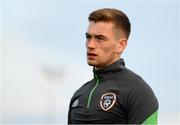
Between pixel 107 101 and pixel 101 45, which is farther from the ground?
pixel 101 45

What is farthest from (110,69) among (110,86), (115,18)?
(115,18)

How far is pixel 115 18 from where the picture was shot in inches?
159

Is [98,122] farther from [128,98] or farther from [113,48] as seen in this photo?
[113,48]

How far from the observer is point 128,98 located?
3.79 meters

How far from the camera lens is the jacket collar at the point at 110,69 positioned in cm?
400

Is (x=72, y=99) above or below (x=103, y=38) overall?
below

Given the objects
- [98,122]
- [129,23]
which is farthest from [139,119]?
[129,23]

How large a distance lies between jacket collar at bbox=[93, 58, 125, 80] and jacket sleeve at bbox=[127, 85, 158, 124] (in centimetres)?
29

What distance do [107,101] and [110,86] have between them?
16 centimetres

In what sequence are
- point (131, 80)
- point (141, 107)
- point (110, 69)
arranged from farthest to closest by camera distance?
1. point (110, 69)
2. point (131, 80)
3. point (141, 107)

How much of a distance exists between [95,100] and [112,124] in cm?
27

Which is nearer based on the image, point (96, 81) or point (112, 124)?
point (112, 124)

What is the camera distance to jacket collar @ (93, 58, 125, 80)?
4000 mm

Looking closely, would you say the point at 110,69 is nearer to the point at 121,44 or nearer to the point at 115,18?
the point at 121,44
